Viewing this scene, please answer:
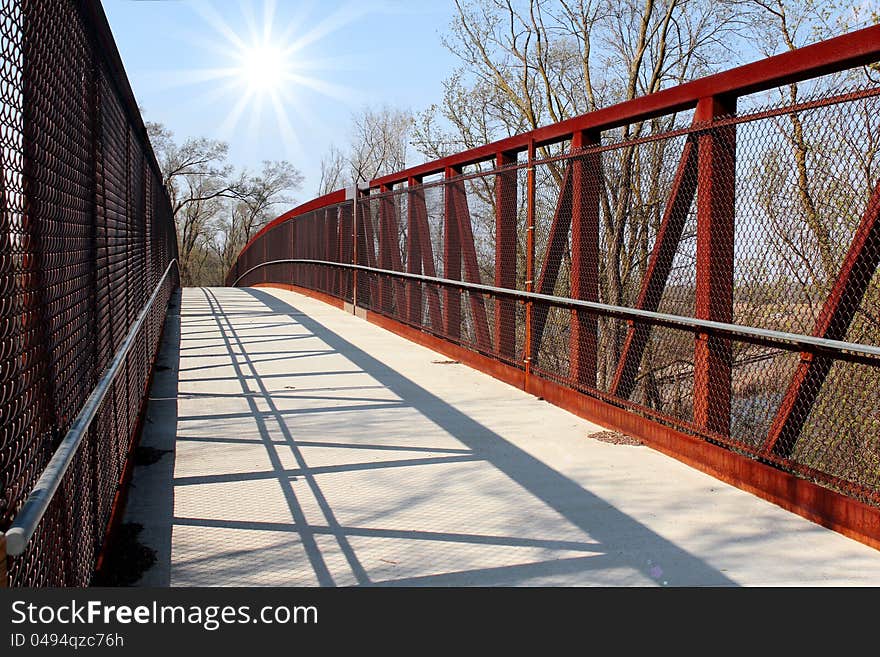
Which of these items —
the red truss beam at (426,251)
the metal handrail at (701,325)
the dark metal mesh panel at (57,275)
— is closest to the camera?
the dark metal mesh panel at (57,275)

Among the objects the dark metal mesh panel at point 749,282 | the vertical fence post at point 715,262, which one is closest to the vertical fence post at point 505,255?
the dark metal mesh panel at point 749,282

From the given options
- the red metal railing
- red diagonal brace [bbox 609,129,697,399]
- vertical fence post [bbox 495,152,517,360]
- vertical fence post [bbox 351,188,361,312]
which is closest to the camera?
the red metal railing

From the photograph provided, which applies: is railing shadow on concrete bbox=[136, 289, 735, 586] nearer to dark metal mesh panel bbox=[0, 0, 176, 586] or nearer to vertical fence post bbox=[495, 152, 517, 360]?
dark metal mesh panel bbox=[0, 0, 176, 586]

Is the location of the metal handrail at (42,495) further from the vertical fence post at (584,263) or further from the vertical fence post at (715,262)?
the vertical fence post at (584,263)

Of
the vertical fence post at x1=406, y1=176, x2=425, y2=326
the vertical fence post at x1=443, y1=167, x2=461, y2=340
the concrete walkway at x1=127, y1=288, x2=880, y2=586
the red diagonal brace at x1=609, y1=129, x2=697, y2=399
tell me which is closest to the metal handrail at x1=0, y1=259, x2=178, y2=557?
the concrete walkway at x1=127, y1=288, x2=880, y2=586

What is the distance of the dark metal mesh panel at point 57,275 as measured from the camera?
2271 mm

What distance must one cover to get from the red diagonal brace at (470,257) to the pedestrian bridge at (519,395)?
0.61 m

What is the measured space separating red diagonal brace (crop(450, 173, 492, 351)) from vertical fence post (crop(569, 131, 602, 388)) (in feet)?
7.48

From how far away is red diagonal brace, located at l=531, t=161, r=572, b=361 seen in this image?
807cm

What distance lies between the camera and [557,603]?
3631mm

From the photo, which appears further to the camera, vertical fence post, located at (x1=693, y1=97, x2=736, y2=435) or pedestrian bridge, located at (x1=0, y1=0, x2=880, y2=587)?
vertical fence post, located at (x1=693, y1=97, x2=736, y2=435)

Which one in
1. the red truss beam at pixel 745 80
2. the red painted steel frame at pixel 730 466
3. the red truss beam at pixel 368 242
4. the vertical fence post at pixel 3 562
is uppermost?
the red truss beam at pixel 745 80

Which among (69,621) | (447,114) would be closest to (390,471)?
(69,621)


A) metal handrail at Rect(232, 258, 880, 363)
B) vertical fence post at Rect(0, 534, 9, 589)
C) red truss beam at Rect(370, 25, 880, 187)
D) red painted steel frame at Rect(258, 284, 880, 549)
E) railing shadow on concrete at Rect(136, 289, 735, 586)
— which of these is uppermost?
red truss beam at Rect(370, 25, 880, 187)
